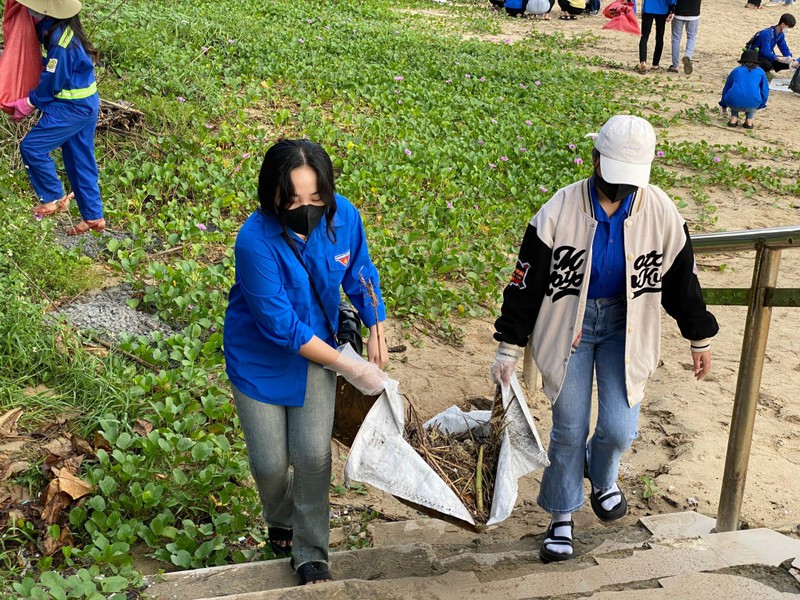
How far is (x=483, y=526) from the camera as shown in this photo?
295 centimetres

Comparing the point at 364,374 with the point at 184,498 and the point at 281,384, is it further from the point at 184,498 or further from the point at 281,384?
the point at 184,498

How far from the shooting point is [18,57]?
5.79 metres

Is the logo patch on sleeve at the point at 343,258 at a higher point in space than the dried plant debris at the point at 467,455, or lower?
higher

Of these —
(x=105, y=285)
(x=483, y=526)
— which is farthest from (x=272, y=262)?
(x=105, y=285)

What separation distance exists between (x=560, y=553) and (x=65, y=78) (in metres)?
4.30

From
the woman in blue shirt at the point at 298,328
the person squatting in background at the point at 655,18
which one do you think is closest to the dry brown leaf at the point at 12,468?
the woman in blue shirt at the point at 298,328

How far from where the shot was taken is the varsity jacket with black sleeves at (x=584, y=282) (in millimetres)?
3062

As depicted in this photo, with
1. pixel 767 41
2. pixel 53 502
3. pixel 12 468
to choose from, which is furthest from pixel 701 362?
pixel 767 41

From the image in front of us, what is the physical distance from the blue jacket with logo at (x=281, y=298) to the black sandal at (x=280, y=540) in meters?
0.67

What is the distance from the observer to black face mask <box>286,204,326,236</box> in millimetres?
2857

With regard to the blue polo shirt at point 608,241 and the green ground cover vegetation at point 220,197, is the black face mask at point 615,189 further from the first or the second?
the green ground cover vegetation at point 220,197

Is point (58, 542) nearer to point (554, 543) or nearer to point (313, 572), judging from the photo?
point (313, 572)

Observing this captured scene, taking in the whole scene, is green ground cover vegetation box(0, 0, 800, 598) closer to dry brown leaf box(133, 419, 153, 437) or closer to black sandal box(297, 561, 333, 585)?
A: dry brown leaf box(133, 419, 153, 437)

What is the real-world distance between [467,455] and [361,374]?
1.86 ft
